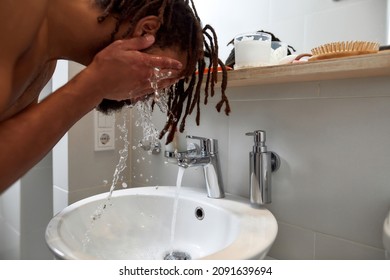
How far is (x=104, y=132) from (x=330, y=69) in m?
0.74

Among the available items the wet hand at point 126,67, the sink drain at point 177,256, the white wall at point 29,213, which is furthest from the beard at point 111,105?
the white wall at point 29,213

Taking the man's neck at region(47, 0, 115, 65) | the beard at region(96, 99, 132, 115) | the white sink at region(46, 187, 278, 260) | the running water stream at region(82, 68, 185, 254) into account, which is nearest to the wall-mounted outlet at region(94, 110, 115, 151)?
the running water stream at region(82, 68, 185, 254)

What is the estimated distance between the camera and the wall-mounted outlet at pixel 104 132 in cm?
95

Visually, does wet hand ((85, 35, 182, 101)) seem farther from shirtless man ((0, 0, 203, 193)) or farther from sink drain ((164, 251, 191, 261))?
sink drain ((164, 251, 191, 261))

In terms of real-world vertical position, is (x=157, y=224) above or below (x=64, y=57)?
below

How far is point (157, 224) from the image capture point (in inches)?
28.5

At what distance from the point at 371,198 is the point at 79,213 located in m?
0.61

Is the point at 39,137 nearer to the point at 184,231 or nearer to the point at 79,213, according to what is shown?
the point at 79,213

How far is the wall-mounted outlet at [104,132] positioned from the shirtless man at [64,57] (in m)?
0.45

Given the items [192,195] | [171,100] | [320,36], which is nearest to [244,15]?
[320,36]

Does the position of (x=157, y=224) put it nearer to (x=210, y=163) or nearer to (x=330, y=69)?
(x=210, y=163)

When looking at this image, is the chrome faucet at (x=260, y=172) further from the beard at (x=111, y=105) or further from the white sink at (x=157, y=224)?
the beard at (x=111, y=105)

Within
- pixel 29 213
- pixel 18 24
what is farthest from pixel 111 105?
pixel 29 213

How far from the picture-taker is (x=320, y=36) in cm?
64
